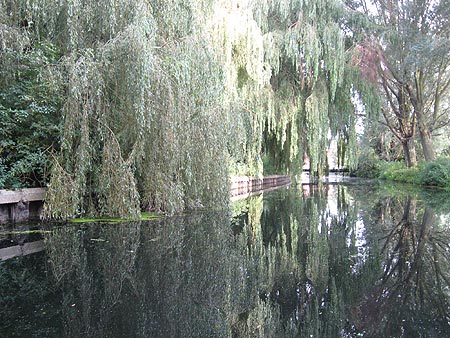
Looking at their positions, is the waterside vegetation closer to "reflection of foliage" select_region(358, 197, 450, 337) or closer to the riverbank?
the riverbank

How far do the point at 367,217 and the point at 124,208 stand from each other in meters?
5.00

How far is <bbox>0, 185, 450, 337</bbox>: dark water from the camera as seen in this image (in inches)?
106

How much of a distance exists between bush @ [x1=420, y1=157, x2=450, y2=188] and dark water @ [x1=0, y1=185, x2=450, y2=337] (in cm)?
1172

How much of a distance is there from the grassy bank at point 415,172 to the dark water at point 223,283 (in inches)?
477

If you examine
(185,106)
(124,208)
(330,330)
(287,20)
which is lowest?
(330,330)

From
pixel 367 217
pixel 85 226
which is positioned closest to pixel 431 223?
pixel 367 217

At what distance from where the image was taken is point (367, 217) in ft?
27.4

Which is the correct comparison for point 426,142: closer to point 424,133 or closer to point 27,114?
point 424,133

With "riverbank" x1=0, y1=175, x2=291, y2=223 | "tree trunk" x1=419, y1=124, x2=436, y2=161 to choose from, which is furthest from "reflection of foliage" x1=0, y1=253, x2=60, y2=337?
"tree trunk" x1=419, y1=124, x2=436, y2=161

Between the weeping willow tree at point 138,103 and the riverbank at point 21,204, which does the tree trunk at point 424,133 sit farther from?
the riverbank at point 21,204

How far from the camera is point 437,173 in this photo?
676 inches

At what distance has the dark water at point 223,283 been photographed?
270 cm

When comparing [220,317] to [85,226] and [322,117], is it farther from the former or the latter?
[322,117]

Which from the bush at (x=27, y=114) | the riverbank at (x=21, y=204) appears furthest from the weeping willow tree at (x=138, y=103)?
the riverbank at (x=21, y=204)
